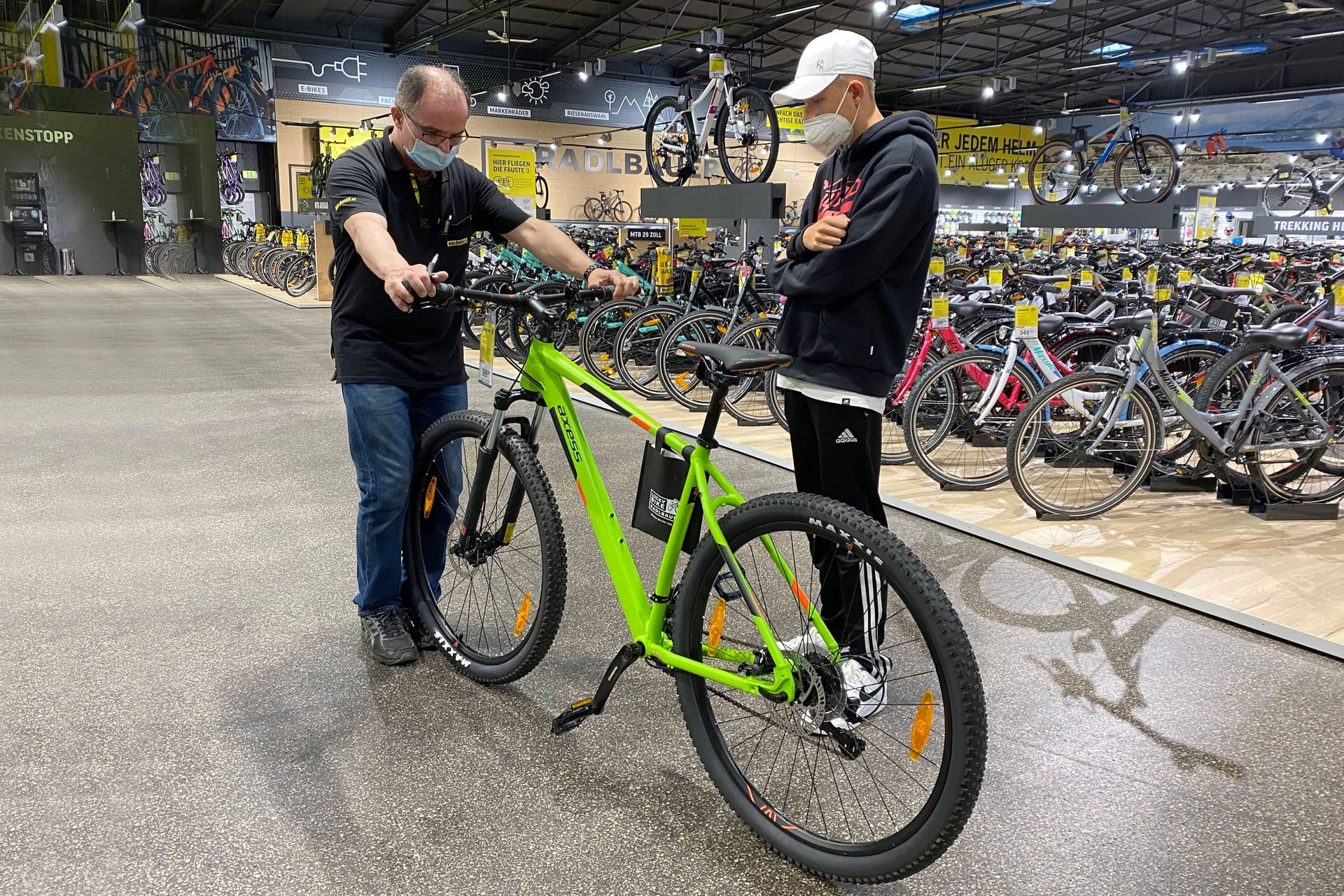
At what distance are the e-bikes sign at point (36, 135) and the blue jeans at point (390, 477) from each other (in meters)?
19.2

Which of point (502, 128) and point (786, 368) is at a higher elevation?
point (502, 128)

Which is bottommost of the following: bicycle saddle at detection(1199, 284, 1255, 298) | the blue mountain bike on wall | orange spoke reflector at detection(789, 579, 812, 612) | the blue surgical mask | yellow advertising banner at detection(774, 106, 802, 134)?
orange spoke reflector at detection(789, 579, 812, 612)

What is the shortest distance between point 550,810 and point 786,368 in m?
1.08

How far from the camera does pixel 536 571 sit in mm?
2541

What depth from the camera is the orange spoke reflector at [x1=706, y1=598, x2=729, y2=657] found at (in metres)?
1.79

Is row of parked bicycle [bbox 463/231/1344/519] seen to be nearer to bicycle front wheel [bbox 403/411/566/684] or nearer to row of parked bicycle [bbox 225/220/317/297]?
bicycle front wheel [bbox 403/411/566/684]

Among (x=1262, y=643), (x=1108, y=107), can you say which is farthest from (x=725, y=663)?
(x=1108, y=107)

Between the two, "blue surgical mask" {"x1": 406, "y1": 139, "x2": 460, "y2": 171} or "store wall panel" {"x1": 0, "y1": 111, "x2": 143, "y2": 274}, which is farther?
"store wall panel" {"x1": 0, "y1": 111, "x2": 143, "y2": 274}

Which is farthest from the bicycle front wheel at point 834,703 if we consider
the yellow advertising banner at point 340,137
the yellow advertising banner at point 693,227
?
the yellow advertising banner at point 340,137

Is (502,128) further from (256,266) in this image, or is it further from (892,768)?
(892,768)

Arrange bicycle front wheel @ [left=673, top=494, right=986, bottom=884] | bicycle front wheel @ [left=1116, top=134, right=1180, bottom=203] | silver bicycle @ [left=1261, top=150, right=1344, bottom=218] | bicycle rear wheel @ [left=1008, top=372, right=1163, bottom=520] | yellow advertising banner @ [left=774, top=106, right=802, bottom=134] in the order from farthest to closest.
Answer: silver bicycle @ [left=1261, top=150, right=1344, bottom=218], bicycle front wheel @ [left=1116, top=134, right=1180, bottom=203], yellow advertising banner @ [left=774, top=106, right=802, bottom=134], bicycle rear wheel @ [left=1008, top=372, right=1163, bottom=520], bicycle front wheel @ [left=673, top=494, right=986, bottom=884]

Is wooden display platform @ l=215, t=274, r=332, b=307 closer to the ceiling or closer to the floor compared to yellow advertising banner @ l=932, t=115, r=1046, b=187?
closer to the floor

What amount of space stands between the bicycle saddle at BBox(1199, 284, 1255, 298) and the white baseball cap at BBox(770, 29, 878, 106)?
4282mm

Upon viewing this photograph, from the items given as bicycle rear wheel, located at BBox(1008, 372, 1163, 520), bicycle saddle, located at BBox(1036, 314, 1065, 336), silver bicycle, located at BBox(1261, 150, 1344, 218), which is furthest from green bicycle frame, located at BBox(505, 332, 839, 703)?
silver bicycle, located at BBox(1261, 150, 1344, 218)
